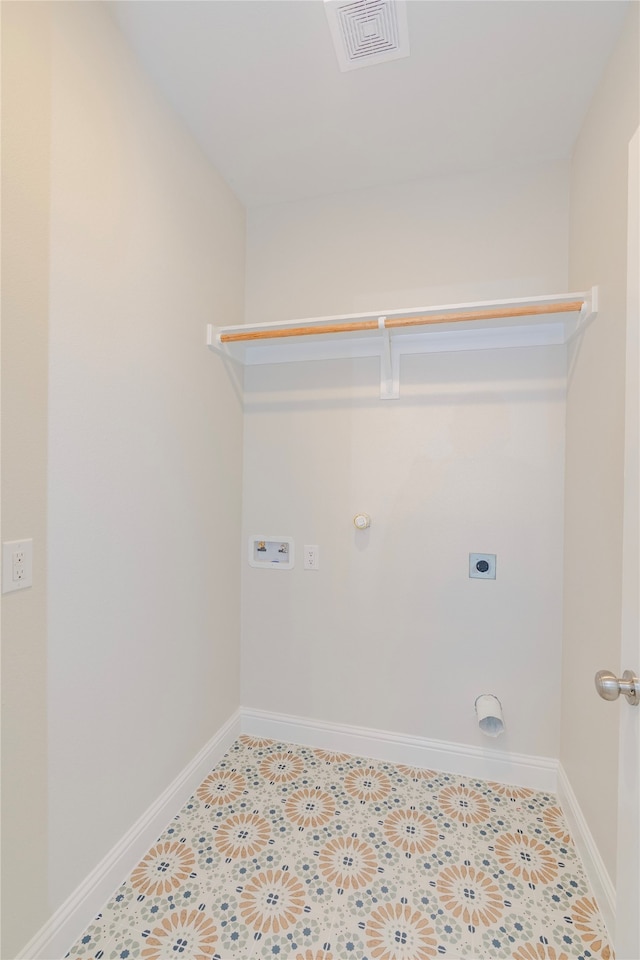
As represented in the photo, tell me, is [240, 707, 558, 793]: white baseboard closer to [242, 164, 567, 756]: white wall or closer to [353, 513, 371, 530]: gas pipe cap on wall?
[242, 164, 567, 756]: white wall

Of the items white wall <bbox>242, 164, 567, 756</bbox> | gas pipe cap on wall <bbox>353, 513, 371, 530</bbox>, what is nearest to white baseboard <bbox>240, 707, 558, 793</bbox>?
white wall <bbox>242, 164, 567, 756</bbox>

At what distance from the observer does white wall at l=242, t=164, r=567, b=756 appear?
1844 millimetres

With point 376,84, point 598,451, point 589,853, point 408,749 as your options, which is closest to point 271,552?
point 408,749

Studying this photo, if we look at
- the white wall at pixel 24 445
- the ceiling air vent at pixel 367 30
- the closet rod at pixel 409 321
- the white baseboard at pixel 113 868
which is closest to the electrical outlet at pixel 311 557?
the white baseboard at pixel 113 868

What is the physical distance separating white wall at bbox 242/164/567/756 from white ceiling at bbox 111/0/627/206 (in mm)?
195

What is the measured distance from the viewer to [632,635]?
2.64ft

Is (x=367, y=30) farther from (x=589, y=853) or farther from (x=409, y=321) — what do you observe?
(x=589, y=853)

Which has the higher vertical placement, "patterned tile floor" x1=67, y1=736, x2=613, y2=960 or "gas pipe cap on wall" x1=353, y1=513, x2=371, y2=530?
"gas pipe cap on wall" x1=353, y1=513, x2=371, y2=530

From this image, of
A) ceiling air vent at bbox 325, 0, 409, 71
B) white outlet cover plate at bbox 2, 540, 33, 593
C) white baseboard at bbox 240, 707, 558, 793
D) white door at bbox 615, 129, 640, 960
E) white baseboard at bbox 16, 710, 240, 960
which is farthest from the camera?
white baseboard at bbox 240, 707, 558, 793

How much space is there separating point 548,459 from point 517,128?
1.31 m

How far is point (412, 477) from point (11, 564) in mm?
1515

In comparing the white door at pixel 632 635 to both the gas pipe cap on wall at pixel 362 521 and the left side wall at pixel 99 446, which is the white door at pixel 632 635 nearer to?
the gas pipe cap on wall at pixel 362 521

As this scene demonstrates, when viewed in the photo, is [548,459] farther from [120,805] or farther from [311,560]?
[120,805]

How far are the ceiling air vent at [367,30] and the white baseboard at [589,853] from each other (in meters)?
2.54
